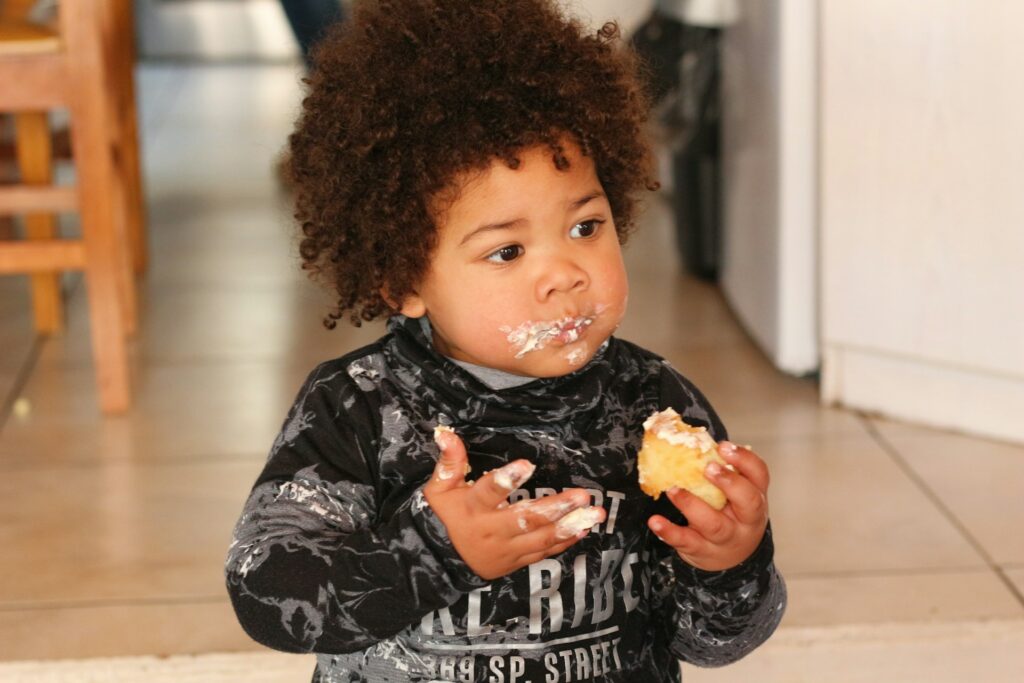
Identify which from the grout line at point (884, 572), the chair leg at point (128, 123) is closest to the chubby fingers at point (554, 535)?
the grout line at point (884, 572)

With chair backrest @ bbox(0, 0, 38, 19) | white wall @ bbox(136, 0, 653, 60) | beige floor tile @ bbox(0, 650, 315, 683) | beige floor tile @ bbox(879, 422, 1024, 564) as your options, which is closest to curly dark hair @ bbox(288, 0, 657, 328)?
beige floor tile @ bbox(0, 650, 315, 683)

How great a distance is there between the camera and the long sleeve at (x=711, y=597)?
984 mm

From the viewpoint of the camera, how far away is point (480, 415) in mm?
990

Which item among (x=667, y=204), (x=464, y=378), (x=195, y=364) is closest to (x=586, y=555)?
(x=464, y=378)

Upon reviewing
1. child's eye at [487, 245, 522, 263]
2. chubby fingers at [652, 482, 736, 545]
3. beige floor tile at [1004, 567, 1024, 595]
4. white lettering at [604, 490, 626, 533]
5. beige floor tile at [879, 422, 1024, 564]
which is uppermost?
child's eye at [487, 245, 522, 263]

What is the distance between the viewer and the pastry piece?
0.92m

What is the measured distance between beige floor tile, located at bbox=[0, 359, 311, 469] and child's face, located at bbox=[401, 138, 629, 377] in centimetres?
104

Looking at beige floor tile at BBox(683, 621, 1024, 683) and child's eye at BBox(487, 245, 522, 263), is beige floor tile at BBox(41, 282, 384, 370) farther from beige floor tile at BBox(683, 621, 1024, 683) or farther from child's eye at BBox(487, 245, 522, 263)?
child's eye at BBox(487, 245, 522, 263)

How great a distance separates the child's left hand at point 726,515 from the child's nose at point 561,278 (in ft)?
0.46

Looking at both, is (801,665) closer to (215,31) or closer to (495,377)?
(495,377)

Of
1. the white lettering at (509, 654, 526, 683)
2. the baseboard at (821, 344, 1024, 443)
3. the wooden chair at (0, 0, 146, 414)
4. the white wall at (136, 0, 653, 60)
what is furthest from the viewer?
the white wall at (136, 0, 653, 60)

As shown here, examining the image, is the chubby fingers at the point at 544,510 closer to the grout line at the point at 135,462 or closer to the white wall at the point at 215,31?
the grout line at the point at 135,462

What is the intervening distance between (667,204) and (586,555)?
92.3 inches

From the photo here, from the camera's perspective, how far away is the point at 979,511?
1692 mm
